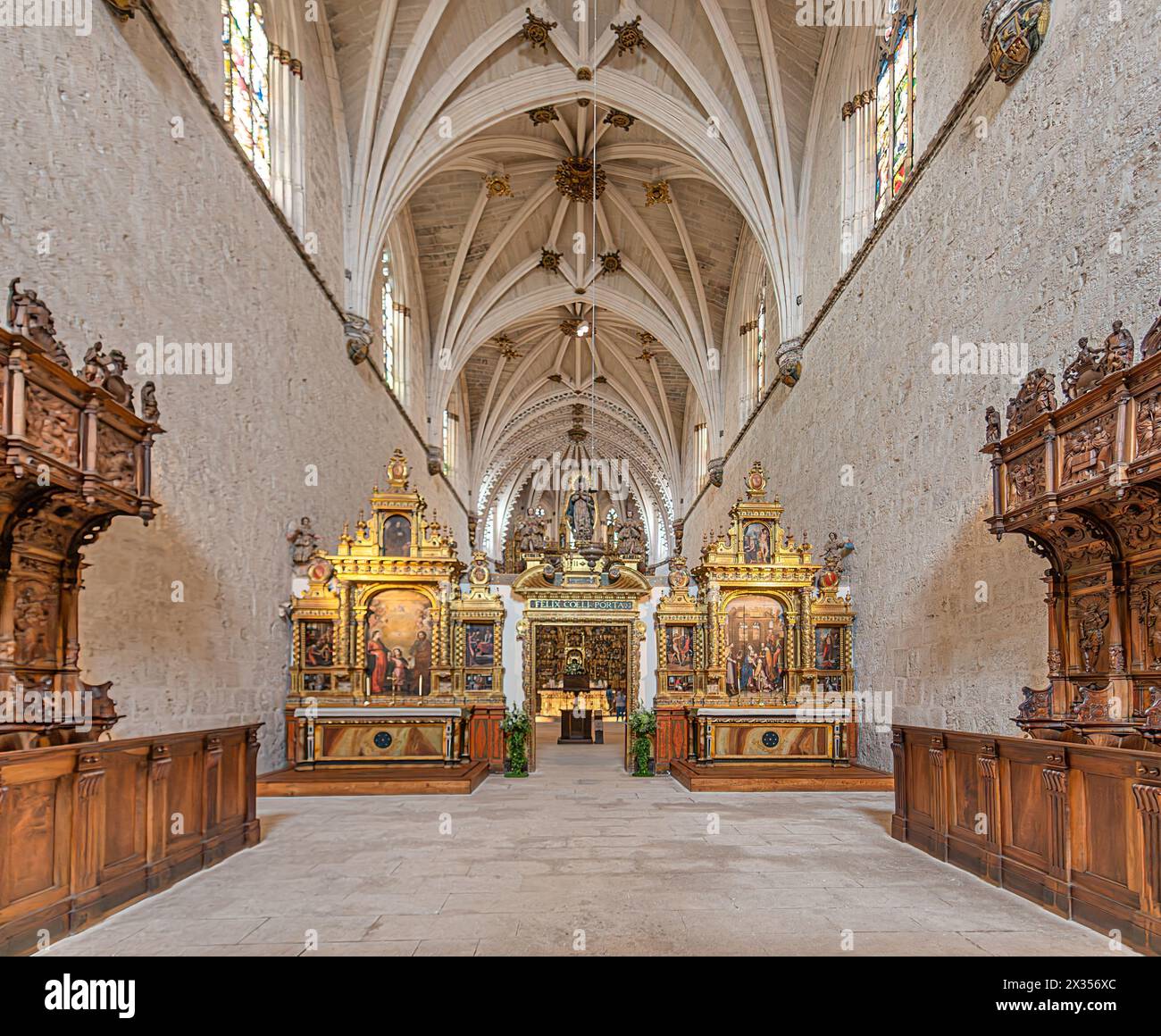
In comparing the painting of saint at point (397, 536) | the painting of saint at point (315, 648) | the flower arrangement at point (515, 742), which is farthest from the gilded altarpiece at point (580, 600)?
the painting of saint at point (315, 648)

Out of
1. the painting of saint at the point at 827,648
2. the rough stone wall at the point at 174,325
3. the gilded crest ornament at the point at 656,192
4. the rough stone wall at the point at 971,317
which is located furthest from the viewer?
the gilded crest ornament at the point at 656,192

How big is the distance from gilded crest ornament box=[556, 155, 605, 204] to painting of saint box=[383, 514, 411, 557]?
11502 mm

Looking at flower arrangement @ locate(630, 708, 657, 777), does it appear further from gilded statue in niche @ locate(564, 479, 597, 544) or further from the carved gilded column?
gilded statue in niche @ locate(564, 479, 597, 544)

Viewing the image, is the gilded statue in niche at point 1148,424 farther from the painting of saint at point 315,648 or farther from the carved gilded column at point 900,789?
the painting of saint at point 315,648

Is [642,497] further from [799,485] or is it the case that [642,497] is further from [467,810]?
[467,810]

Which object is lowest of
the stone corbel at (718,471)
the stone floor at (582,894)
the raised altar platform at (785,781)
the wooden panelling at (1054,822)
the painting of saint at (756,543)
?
the raised altar platform at (785,781)

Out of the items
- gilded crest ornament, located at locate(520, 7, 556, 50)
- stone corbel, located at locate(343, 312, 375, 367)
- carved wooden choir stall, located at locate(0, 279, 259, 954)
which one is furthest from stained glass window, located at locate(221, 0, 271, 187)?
carved wooden choir stall, located at locate(0, 279, 259, 954)

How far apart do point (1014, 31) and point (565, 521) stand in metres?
14.1

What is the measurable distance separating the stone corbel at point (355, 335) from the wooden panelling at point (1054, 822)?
12.7 meters

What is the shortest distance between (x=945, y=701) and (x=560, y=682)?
13.4 m

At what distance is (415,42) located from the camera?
1606 cm

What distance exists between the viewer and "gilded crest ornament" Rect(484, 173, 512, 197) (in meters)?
21.0

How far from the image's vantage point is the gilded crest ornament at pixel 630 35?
16.6 meters
